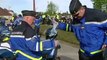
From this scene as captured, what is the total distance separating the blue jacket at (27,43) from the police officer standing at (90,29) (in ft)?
3.20

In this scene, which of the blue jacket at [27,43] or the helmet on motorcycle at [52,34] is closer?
the blue jacket at [27,43]

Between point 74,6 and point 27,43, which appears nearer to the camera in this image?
point 27,43

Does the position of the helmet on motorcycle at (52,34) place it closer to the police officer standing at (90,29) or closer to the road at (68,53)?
the police officer standing at (90,29)

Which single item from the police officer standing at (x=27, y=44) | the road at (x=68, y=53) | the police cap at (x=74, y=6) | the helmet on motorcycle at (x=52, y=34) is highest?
the police cap at (x=74, y=6)

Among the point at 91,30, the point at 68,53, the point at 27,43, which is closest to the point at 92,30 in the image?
the point at 91,30

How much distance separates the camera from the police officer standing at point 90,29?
7.40 metres

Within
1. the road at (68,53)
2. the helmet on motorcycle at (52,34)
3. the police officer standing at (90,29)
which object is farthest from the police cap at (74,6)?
the road at (68,53)

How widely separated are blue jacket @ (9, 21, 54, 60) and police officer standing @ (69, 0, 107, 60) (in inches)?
38.4

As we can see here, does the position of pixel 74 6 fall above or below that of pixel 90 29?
above

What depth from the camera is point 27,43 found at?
658 centimetres

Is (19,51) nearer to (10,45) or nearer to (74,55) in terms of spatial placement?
(10,45)

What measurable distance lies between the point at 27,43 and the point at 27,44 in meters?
0.02

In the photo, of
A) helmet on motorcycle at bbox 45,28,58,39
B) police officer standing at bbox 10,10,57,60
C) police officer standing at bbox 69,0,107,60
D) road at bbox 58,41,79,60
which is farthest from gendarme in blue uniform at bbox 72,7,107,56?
road at bbox 58,41,79,60

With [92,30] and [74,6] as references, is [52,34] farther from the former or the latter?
[92,30]
